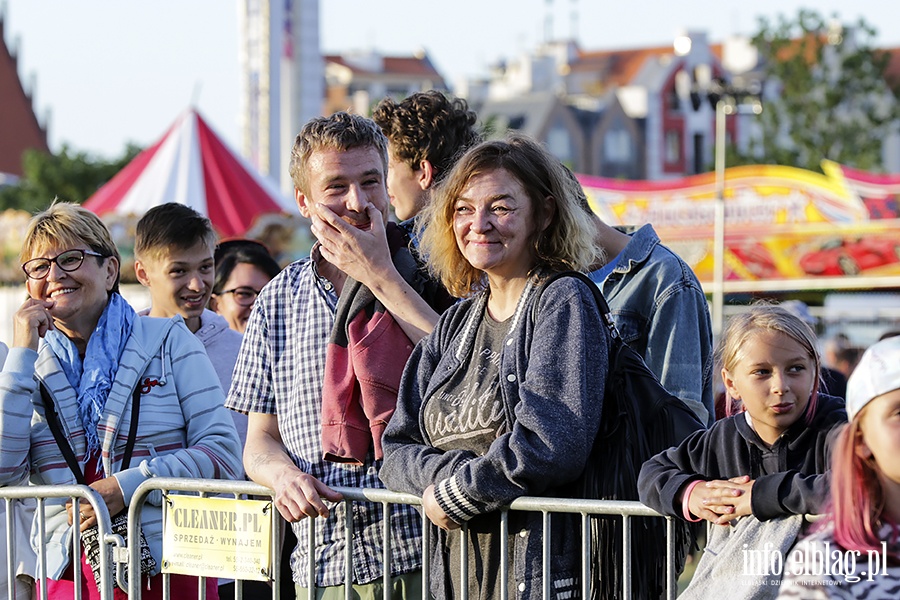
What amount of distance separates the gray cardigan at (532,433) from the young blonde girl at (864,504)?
0.71 meters

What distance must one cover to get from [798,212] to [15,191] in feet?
115

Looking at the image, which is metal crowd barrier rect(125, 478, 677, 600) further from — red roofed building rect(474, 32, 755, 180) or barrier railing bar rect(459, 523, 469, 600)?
red roofed building rect(474, 32, 755, 180)

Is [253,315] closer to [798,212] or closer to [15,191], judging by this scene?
[798,212]

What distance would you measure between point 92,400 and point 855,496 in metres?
2.56

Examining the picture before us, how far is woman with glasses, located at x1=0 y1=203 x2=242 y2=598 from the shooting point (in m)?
4.11

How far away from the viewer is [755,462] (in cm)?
304

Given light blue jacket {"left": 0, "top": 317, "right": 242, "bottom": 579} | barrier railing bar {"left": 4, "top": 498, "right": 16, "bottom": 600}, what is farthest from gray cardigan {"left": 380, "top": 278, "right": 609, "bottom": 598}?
barrier railing bar {"left": 4, "top": 498, "right": 16, "bottom": 600}

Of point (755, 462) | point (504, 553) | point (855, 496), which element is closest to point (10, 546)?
point (504, 553)

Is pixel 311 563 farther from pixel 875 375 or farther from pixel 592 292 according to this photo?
pixel 875 375

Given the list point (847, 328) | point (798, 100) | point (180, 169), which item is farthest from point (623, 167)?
point (180, 169)

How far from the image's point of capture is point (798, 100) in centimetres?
4988

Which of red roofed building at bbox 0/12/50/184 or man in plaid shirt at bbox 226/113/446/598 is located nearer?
man in plaid shirt at bbox 226/113/446/598

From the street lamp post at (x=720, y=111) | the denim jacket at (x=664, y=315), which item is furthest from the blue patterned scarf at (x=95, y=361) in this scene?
the street lamp post at (x=720, y=111)

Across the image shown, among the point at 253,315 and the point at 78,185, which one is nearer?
the point at 253,315
